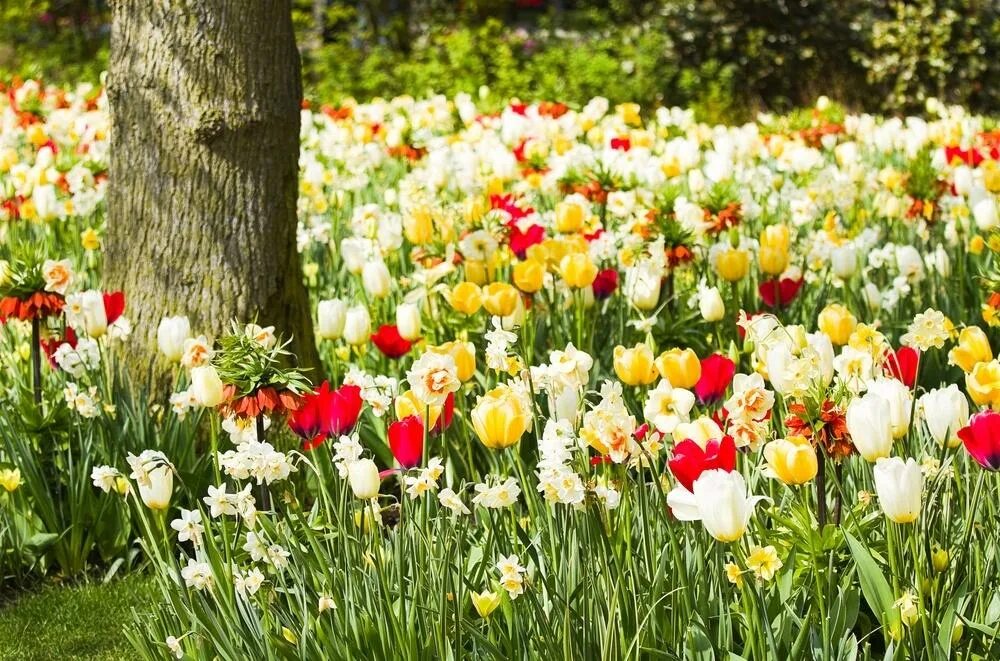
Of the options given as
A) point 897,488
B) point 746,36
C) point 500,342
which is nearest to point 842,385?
point 897,488

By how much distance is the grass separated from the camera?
3025 mm

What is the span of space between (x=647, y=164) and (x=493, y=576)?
3601 millimetres

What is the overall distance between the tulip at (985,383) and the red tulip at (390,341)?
1389 mm

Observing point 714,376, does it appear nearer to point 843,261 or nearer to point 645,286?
point 645,286

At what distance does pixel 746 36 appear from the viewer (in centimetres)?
1271

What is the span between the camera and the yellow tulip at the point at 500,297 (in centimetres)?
316

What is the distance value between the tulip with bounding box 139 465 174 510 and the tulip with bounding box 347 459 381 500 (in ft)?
1.17

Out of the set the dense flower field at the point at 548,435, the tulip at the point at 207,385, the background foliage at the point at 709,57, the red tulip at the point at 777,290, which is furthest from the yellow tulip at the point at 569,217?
the background foliage at the point at 709,57

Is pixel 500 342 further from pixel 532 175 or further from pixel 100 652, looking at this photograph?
pixel 532 175

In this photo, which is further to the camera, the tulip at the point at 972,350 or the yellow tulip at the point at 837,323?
the yellow tulip at the point at 837,323

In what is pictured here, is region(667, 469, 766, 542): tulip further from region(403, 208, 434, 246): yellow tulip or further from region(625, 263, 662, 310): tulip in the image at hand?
region(403, 208, 434, 246): yellow tulip

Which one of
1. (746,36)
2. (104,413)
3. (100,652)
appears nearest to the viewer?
(100,652)

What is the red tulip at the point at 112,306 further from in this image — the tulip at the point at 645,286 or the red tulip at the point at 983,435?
the red tulip at the point at 983,435

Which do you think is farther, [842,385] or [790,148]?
[790,148]
